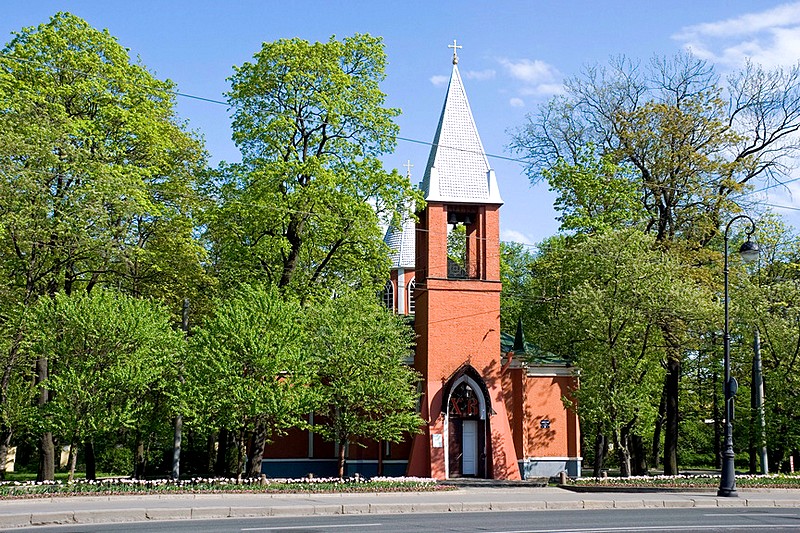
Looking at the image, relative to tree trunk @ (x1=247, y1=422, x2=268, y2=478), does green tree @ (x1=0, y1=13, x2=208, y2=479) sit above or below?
above

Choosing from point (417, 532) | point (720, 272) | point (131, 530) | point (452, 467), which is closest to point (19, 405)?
point (452, 467)

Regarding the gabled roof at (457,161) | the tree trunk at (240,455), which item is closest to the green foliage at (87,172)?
the tree trunk at (240,455)

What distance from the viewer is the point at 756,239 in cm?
4484

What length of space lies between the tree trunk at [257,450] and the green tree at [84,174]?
7290 millimetres

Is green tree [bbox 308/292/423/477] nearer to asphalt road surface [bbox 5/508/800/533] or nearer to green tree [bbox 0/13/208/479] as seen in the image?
green tree [bbox 0/13/208/479]

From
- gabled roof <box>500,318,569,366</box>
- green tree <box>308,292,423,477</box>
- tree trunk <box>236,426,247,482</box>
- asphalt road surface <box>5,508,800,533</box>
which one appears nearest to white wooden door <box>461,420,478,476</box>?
green tree <box>308,292,423,477</box>

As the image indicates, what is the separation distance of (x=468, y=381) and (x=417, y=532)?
1615 cm

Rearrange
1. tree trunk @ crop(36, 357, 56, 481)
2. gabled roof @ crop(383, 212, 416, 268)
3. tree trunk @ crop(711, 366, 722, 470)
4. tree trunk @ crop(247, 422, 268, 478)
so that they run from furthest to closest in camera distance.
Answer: gabled roof @ crop(383, 212, 416, 268) < tree trunk @ crop(711, 366, 722, 470) < tree trunk @ crop(36, 357, 56, 481) < tree trunk @ crop(247, 422, 268, 478)

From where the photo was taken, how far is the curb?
1770cm

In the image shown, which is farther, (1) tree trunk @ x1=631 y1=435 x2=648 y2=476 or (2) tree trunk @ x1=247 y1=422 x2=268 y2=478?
(1) tree trunk @ x1=631 y1=435 x2=648 y2=476

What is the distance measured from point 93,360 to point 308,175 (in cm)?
1050

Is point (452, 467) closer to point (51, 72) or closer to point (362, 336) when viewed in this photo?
point (362, 336)

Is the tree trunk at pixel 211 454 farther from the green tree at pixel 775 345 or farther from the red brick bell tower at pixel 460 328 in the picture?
the green tree at pixel 775 345

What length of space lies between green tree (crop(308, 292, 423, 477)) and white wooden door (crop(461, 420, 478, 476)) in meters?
2.31
